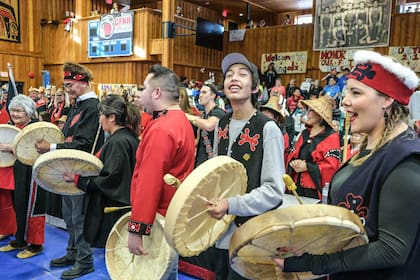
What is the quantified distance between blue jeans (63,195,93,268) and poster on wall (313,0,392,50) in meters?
10.1

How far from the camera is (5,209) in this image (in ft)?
12.5

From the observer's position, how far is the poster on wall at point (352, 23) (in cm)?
1047

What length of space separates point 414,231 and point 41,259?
344 cm

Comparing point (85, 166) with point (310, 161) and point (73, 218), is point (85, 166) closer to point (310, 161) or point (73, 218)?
point (73, 218)

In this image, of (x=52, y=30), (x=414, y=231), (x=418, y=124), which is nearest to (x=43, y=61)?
(x=52, y=30)

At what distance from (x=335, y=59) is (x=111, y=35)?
757 centimetres

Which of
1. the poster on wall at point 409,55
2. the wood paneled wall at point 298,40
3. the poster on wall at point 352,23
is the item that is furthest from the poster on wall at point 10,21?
the poster on wall at point 409,55

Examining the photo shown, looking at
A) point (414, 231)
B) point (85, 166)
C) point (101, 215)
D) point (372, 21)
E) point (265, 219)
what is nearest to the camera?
point (414, 231)

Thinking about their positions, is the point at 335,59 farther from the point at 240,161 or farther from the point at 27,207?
the point at 240,161

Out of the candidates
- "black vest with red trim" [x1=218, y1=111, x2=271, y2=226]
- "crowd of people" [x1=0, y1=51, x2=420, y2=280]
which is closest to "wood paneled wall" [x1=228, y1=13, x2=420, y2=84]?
"crowd of people" [x1=0, y1=51, x2=420, y2=280]

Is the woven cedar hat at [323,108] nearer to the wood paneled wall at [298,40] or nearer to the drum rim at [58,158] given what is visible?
the drum rim at [58,158]

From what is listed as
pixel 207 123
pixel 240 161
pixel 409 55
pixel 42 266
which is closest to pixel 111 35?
pixel 409 55

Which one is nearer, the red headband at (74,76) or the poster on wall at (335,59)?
the red headband at (74,76)

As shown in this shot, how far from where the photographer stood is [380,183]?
1034mm
